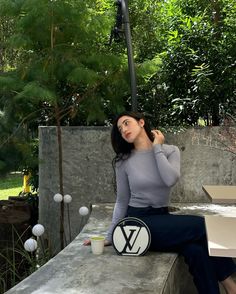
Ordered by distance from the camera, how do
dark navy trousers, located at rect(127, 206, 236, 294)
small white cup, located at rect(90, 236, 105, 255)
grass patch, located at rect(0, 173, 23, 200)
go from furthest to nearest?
grass patch, located at rect(0, 173, 23, 200) → small white cup, located at rect(90, 236, 105, 255) → dark navy trousers, located at rect(127, 206, 236, 294)

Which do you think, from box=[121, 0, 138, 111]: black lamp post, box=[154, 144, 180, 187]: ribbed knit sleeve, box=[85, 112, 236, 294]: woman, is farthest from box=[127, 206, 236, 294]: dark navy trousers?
box=[121, 0, 138, 111]: black lamp post

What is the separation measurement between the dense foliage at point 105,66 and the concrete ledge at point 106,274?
5.37 feet

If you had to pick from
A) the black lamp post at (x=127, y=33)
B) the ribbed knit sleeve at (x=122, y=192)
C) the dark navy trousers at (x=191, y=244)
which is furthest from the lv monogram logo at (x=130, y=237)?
the black lamp post at (x=127, y=33)

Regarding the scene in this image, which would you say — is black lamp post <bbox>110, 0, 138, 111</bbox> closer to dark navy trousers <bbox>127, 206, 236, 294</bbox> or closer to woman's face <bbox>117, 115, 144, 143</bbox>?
woman's face <bbox>117, 115, 144, 143</bbox>

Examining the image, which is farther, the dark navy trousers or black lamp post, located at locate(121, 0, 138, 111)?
black lamp post, located at locate(121, 0, 138, 111)

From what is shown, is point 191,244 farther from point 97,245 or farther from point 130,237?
point 97,245

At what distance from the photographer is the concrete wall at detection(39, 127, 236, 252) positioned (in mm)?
4891

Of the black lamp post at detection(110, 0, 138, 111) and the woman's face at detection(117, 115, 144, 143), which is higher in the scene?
the black lamp post at detection(110, 0, 138, 111)

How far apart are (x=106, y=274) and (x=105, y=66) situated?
2606 mm

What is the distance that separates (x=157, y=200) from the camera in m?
3.13

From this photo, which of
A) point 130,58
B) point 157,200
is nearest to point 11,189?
point 130,58

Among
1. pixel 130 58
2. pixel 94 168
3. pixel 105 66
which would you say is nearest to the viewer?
pixel 130 58

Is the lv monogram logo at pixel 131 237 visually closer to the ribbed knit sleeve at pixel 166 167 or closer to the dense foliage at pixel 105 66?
the ribbed knit sleeve at pixel 166 167

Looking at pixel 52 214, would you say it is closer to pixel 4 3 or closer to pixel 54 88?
pixel 54 88
